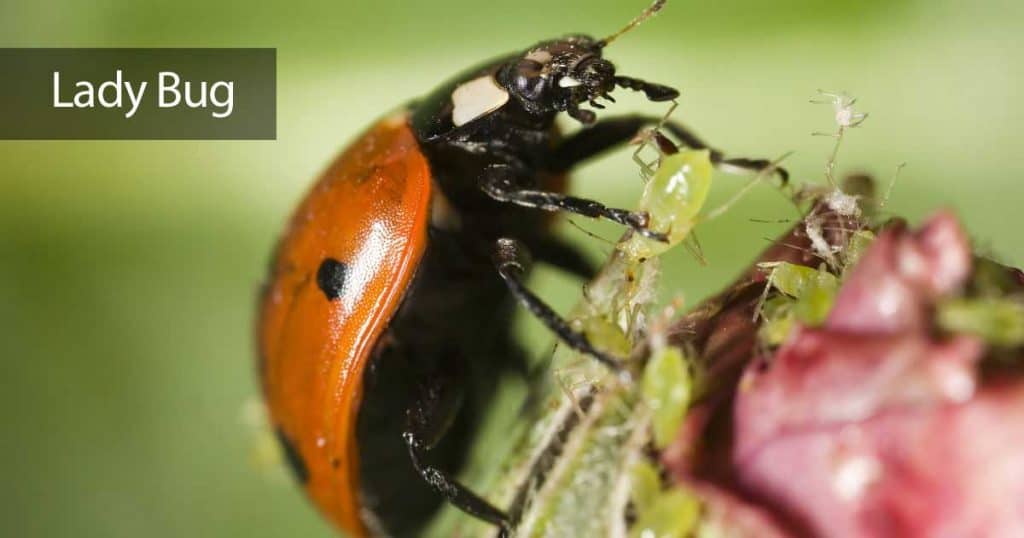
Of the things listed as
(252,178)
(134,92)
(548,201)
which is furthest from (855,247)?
(134,92)

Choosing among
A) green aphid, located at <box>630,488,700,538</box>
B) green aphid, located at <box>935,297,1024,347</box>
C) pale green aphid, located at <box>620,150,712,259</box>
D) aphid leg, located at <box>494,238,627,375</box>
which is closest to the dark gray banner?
aphid leg, located at <box>494,238,627,375</box>

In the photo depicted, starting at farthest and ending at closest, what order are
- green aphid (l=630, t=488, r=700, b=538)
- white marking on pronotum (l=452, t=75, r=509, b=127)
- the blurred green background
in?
the blurred green background < white marking on pronotum (l=452, t=75, r=509, b=127) < green aphid (l=630, t=488, r=700, b=538)

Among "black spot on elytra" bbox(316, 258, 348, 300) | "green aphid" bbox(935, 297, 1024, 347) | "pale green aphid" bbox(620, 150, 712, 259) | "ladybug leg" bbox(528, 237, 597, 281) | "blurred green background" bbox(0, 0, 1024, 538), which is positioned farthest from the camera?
"blurred green background" bbox(0, 0, 1024, 538)

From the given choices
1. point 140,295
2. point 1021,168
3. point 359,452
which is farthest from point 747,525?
point 140,295

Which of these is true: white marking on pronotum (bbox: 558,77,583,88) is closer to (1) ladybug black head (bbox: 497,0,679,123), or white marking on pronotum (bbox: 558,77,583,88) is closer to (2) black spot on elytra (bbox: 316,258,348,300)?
(1) ladybug black head (bbox: 497,0,679,123)

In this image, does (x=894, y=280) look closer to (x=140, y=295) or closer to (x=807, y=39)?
(x=807, y=39)
